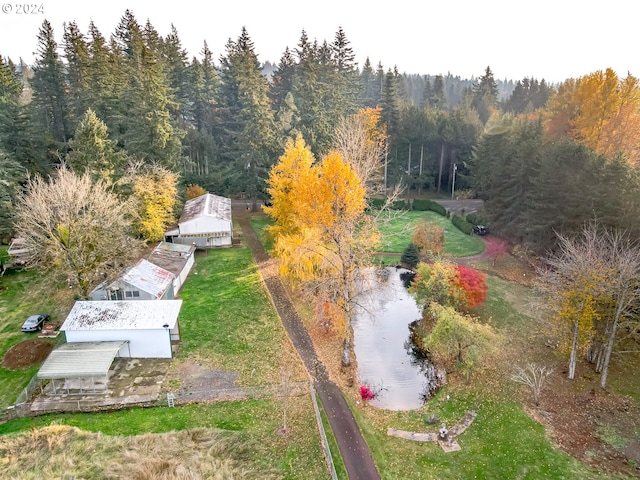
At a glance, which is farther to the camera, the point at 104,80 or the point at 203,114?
the point at 203,114

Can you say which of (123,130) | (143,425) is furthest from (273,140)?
(143,425)

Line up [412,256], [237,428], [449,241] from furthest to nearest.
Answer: [449,241] → [412,256] → [237,428]

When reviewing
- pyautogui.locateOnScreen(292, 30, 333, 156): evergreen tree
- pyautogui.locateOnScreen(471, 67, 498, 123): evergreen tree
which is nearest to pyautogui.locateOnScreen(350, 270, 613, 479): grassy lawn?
pyautogui.locateOnScreen(292, 30, 333, 156): evergreen tree

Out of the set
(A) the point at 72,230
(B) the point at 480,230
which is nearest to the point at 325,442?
(A) the point at 72,230

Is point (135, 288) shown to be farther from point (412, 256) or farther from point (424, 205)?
point (424, 205)

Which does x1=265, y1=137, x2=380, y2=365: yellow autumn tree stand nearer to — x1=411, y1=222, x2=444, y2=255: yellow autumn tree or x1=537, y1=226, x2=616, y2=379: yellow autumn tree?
x1=537, y1=226, x2=616, y2=379: yellow autumn tree

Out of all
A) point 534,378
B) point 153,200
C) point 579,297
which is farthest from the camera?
point 153,200

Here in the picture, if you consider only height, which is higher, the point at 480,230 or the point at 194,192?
the point at 194,192

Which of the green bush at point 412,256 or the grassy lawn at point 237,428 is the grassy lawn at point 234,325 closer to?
the grassy lawn at point 237,428
